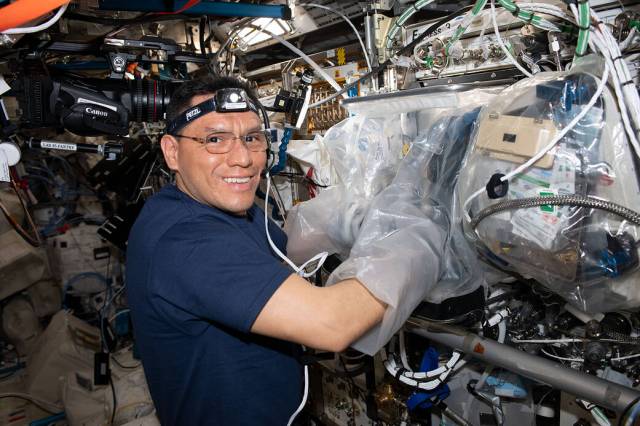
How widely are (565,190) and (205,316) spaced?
93cm

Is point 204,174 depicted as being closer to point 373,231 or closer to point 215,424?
point 373,231

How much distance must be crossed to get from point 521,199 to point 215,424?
1.15 meters

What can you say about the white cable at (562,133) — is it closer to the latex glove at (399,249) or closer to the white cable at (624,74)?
the white cable at (624,74)

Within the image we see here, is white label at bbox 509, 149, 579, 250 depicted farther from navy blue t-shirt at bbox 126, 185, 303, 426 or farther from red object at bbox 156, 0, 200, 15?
red object at bbox 156, 0, 200, 15

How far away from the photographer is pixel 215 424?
1.21 metres

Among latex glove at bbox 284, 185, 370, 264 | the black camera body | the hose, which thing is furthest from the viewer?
the black camera body

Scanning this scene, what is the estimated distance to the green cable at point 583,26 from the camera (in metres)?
0.84

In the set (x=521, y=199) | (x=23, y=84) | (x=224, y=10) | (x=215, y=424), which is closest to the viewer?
(x=521, y=199)

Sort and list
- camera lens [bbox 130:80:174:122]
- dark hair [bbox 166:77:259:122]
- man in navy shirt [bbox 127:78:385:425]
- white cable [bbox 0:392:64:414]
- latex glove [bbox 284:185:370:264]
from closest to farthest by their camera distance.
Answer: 1. man in navy shirt [bbox 127:78:385:425]
2. latex glove [bbox 284:185:370:264]
3. dark hair [bbox 166:77:259:122]
4. camera lens [bbox 130:80:174:122]
5. white cable [bbox 0:392:64:414]

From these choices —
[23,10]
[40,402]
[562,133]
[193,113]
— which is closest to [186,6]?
[193,113]

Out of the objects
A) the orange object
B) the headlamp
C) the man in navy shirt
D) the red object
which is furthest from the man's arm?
the red object

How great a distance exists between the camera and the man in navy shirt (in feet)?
2.85

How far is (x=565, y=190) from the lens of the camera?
2.72 ft

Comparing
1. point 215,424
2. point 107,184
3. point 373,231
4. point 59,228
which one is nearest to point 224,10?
point 373,231
